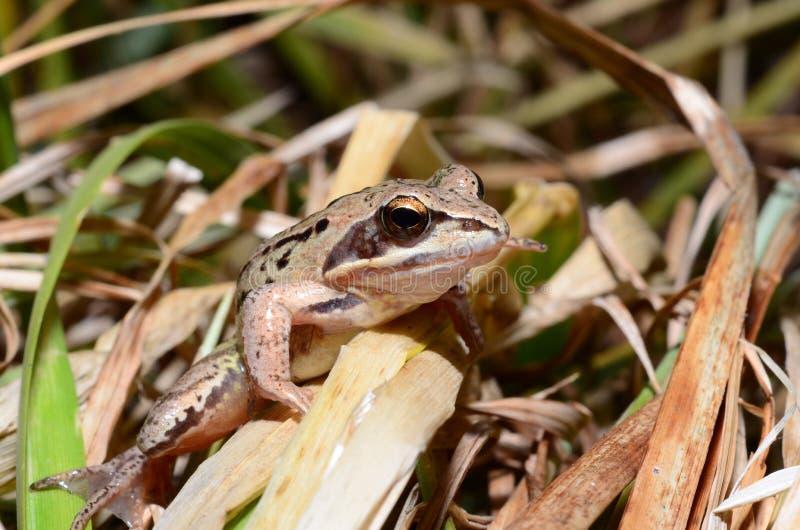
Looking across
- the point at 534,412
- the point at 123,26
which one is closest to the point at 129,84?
the point at 123,26

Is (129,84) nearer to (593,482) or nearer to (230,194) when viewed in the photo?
(230,194)

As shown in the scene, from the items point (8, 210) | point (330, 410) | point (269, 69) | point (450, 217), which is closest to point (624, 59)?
point (450, 217)

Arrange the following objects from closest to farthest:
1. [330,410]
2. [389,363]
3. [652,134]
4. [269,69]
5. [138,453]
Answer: [330,410]
[389,363]
[138,453]
[652,134]
[269,69]

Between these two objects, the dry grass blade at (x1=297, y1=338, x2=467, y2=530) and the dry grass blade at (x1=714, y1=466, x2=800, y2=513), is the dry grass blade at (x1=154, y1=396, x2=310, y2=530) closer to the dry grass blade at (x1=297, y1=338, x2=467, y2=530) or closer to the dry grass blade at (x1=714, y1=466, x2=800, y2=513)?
the dry grass blade at (x1=297, y1=338, x2=467, y2=530)

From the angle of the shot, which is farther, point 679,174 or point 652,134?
point 679,174

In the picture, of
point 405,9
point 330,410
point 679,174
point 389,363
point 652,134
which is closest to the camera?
point 330,410

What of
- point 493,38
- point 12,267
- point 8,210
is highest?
point 493,38

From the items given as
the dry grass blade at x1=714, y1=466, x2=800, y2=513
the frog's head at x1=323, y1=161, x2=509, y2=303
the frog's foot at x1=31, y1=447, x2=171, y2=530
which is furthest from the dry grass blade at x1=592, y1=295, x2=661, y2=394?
the frog's foot at x1=31, y1=447, x2=171, y2=530

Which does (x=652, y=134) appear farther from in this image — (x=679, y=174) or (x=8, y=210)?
(x=8, y=210)
